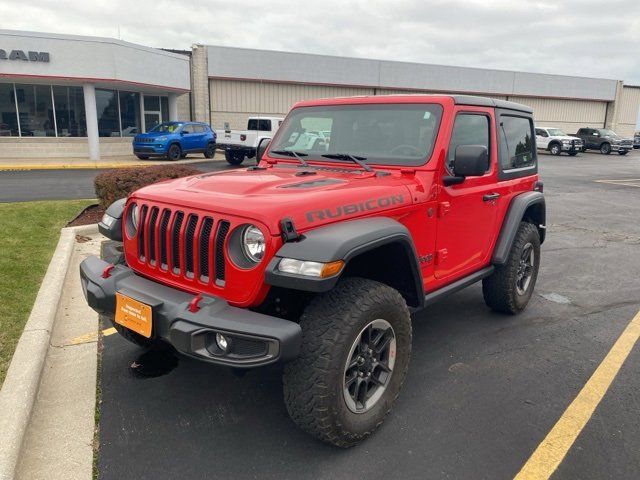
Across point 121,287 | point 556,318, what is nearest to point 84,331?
point 121,287

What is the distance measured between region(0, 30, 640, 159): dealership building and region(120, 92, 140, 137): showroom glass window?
5 centimetres

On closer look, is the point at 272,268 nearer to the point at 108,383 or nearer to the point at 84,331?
the point at 108,383

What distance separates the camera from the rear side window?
69.8 ft

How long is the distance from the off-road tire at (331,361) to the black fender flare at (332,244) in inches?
8.1

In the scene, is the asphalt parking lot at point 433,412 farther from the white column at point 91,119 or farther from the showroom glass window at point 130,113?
the showroom glass window at point 130,113

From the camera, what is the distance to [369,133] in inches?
152

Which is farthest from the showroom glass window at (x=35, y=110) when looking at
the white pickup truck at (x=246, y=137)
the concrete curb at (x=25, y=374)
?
the concrete curb at (x=25, y=374)

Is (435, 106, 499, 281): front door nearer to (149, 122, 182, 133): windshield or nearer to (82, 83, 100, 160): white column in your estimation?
(149, 122, 182, 133): windshield

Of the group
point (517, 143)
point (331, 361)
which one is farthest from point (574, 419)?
point (517, 143)

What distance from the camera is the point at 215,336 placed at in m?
2.51

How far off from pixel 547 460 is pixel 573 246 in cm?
599

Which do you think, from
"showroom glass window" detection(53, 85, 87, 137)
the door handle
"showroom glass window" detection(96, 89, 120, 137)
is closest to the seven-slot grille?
the door handle

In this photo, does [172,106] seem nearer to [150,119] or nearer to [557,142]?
[150,119]

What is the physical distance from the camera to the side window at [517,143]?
4461 millimetres
